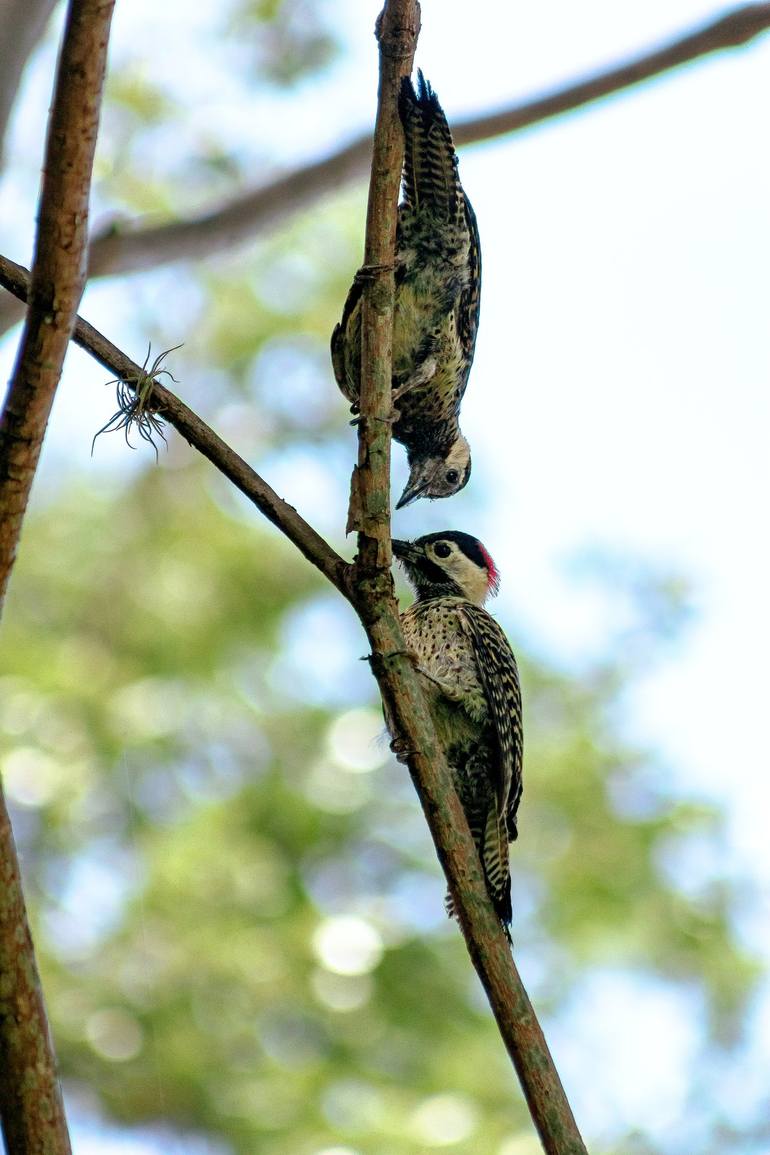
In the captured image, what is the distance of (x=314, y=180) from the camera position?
619 centimetres

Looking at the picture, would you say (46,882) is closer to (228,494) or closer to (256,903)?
(256,903)

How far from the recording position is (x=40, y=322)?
6.99ft

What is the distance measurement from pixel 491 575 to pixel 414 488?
456 mm

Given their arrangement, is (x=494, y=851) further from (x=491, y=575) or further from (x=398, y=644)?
(x=398, y=644)

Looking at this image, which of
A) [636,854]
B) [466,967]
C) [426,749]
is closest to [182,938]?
[466,967]

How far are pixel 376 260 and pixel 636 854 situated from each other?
631cm

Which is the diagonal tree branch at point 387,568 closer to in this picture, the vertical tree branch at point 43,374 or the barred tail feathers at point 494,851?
the vertical tree branch at point 43,374

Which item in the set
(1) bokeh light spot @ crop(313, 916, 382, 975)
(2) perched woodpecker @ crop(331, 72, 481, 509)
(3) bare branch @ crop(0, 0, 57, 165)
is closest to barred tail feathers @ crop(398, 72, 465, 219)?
(2) perched woodpecker @ crop(331, 72, 481, 509)

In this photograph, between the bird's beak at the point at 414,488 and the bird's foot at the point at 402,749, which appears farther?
the bird's beak at the point at 414,488

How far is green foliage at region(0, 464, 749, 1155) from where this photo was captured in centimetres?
709

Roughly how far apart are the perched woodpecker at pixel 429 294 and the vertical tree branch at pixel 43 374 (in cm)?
240

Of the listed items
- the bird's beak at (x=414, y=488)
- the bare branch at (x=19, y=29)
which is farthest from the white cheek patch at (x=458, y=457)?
the bare branch at (x=19, y=29)

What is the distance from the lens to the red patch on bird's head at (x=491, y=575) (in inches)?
196

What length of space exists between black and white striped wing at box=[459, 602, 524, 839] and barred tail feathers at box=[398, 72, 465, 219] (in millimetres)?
1391
